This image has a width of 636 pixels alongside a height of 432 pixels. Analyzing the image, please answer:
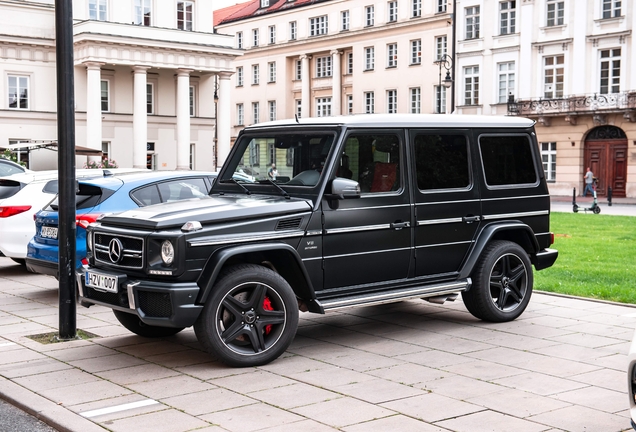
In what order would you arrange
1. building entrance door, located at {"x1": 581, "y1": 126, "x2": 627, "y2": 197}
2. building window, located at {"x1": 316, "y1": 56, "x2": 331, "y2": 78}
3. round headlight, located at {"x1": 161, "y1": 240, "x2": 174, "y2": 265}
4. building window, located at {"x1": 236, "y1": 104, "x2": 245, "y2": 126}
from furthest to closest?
1. building window, located at {"x1": 236, "y1": 104, "x2": 245, "y2": 126}
2. building window, located at {"x1": 316, "y1": 56, "x2": 331, "y2": 78}
3. building entrance door, located at {"x1": 581, "y1": 126, "x2": 627, "y2": 197}
4. round headlight, located at {"x1": 161, "y1": 240, "x2": 174, "y2": 265}

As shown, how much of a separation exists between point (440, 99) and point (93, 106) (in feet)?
79.3

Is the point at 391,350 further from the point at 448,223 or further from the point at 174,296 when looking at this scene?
the point at 174,296

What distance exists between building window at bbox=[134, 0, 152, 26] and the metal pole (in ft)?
151

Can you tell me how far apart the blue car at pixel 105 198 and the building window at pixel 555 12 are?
4386 centimetres

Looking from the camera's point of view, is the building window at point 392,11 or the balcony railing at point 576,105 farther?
the building window at point 392,11

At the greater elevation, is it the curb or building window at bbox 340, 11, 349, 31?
building window at bbox 340, 11, 349, 31

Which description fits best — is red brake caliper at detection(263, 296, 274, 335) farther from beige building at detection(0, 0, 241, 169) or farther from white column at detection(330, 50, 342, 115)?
white column at detection(330, 50, 342, 115)

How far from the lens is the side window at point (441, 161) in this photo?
8.66m

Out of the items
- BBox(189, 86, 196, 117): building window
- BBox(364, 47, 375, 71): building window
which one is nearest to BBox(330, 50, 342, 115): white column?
BBox(364, 47, 375, 71): building window

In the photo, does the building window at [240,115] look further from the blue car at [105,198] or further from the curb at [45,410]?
the curb at [45,410]

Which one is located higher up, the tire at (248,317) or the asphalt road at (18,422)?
the tire at (248,317)

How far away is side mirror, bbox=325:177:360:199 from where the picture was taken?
7.73 m

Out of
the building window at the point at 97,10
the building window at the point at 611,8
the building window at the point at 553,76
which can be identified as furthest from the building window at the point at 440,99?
the building window at the point at 97,10

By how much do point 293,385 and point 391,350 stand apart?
1521mm
